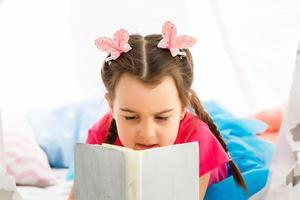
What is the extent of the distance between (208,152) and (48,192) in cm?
58

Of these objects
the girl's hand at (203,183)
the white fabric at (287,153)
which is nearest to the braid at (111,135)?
the girl's hand at (203,183)

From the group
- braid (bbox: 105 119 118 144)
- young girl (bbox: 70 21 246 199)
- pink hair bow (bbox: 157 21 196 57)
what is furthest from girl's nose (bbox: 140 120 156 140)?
braid (bbox: 105 119 118 144)

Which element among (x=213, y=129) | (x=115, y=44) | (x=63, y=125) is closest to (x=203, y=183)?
(x=213, y=129)

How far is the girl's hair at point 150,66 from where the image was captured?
1.49 metres

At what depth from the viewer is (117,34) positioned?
1.52m

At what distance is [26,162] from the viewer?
2066 millimetres

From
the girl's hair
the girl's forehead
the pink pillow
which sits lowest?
the pink pillow

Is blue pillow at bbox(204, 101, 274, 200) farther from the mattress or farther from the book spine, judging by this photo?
the book spine

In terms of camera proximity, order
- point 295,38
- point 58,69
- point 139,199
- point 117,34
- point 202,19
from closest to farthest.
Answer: point 139,199 < point 117,34 < point 295,38 < point 202,19 < point 58,69

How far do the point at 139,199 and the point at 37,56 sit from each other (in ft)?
5.74

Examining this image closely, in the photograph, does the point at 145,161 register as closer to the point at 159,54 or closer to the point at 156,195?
the point at 156,195

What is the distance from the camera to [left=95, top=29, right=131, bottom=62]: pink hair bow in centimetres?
152

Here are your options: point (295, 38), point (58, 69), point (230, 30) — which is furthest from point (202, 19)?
point (58, 69)

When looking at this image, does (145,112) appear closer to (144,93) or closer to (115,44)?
(144,93)
